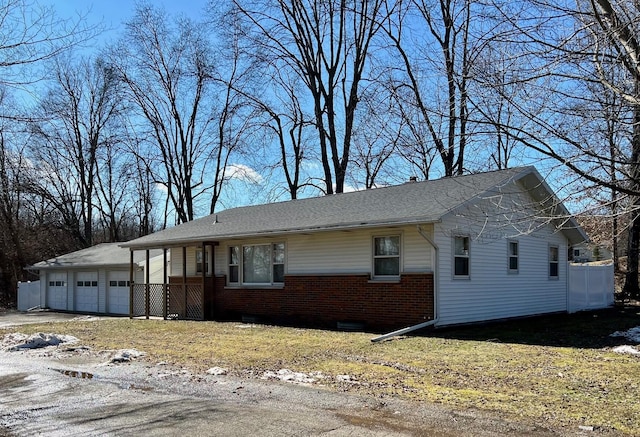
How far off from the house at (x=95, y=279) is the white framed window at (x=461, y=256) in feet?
40.5

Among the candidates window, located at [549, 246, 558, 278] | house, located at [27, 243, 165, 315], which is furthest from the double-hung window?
house, located at [27, 243, 165, 315]

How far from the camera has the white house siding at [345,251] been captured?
1461 centimetres

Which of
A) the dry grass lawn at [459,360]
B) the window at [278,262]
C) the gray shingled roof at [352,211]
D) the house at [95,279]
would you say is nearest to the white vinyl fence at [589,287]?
the dry grass lawn at [459,360]

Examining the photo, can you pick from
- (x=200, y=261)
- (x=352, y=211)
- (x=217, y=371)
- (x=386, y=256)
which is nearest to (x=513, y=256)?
(x=386, y=256)

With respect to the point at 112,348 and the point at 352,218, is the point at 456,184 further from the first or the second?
the point at 112,348

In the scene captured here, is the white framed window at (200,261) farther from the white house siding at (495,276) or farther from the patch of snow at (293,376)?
the patch of snow at (293,376)

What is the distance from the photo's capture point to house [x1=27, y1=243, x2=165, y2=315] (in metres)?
24.8

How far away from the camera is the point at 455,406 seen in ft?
22.6

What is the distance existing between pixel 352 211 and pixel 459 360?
7.59 meters

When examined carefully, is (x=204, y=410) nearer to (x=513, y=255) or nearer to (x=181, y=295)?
(x=513, y=255)

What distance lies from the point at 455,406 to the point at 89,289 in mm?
23873

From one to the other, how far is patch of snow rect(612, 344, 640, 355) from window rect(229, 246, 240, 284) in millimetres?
11804

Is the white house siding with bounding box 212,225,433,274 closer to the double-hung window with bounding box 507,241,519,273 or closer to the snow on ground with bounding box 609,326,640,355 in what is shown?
the double-hung window with bounding box 507,241,519,273

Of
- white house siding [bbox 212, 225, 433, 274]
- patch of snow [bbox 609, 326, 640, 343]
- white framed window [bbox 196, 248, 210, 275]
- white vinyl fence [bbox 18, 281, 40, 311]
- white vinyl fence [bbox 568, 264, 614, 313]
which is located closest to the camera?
patch of snow [bbox 609, 326, 640, 343]
